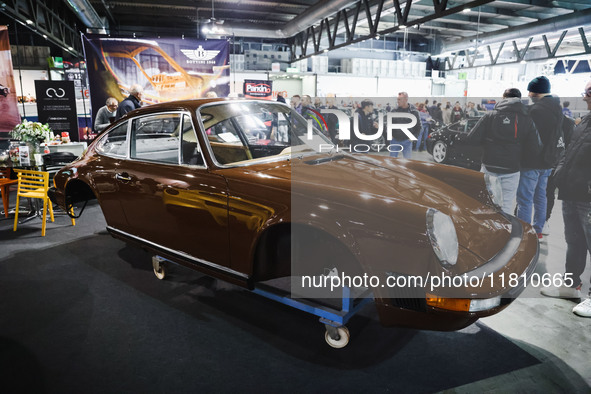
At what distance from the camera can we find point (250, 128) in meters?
3.43

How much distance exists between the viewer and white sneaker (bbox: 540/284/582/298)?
2.83 m

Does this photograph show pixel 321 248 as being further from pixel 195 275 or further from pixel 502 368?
pixel 195 275

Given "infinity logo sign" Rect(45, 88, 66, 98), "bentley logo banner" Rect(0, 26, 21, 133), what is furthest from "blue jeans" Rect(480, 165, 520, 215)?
"bentley logo banner" Rect(0, 26, 21, 133)

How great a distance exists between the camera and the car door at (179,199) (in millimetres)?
2369

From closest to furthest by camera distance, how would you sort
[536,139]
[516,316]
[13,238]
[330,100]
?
[516,316]
[536,139]
[13,238]
[330,100]

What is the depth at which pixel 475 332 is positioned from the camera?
2441 millimetres

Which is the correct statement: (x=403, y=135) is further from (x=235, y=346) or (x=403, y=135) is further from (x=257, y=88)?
(x=257, y=88)

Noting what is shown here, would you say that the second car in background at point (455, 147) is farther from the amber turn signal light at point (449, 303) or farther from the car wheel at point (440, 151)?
the amber turn signal light at point (449, 303)

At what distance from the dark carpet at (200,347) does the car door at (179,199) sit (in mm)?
479

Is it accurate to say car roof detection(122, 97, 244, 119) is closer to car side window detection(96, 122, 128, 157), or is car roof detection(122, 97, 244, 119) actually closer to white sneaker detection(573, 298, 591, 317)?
car side window detection(96, 122, 128, 157)

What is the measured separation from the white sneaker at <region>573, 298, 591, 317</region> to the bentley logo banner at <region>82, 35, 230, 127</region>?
7255 millimetres

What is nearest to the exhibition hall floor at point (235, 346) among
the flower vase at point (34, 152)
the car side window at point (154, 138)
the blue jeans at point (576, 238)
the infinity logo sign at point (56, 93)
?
the blue jeans at point (576, 238)

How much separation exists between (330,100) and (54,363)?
14.6 meters

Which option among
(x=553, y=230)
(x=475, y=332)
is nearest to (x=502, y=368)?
(x=475, y=332)
